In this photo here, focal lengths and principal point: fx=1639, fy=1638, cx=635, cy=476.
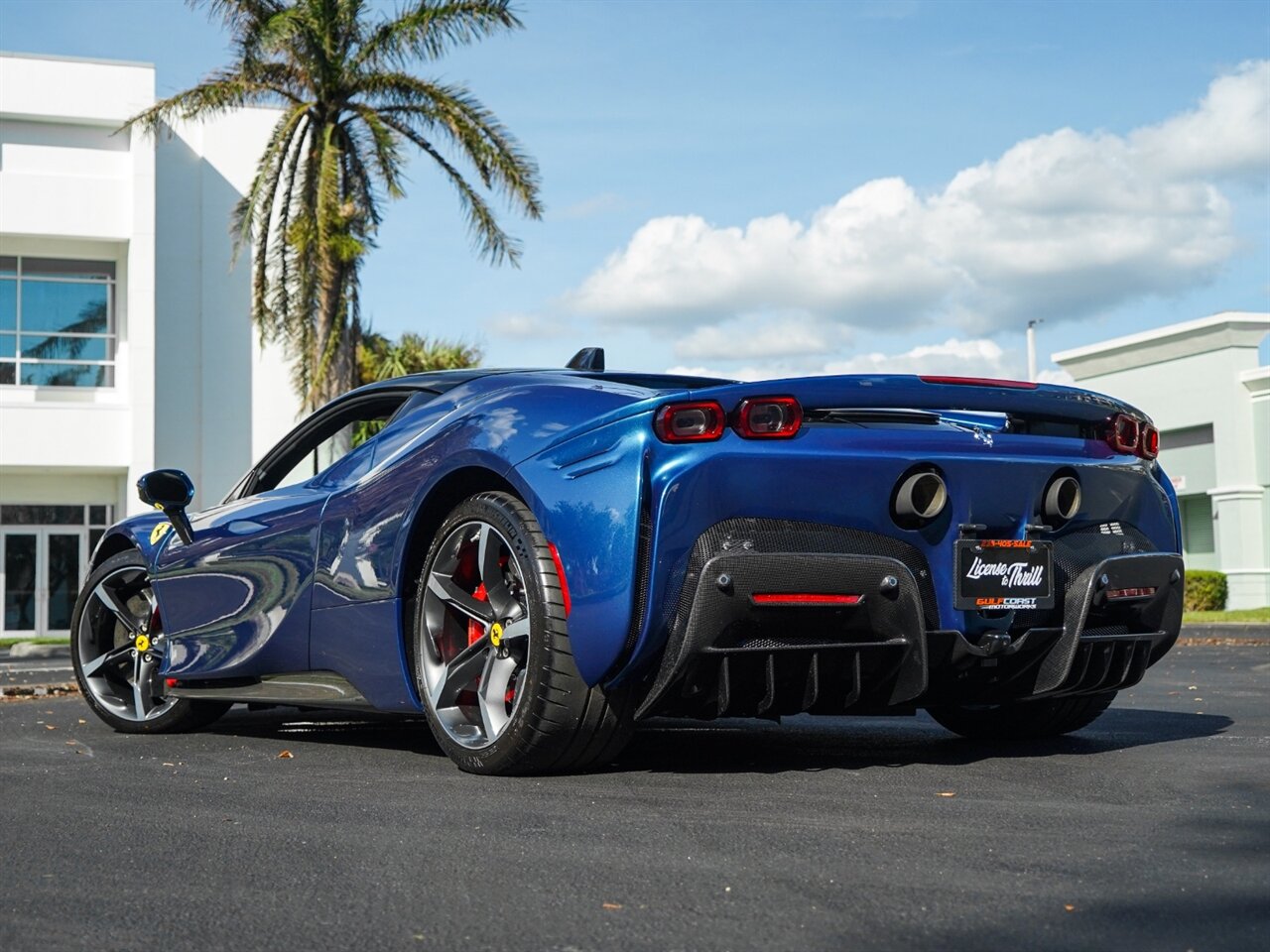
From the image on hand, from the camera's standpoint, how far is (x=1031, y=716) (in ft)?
18.3

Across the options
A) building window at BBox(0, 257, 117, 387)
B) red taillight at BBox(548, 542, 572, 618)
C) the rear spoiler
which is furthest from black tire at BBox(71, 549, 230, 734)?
building window at BBox(0, 257, 117, 387)

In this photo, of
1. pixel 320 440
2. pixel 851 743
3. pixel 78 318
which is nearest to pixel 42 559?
pixel 78 318

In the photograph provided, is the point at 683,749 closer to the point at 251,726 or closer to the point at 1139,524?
the point at 1139,524

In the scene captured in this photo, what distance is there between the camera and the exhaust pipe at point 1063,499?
4828mm

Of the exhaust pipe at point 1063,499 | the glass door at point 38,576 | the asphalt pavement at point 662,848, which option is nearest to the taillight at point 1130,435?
the exhaust pipe at point 1063,499

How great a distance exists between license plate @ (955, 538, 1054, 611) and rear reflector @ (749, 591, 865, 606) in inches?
16.2

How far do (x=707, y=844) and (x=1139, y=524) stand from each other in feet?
7.41

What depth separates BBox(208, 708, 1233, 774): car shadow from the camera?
5.03m

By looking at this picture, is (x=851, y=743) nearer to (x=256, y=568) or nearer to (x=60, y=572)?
(x=256, y=568)

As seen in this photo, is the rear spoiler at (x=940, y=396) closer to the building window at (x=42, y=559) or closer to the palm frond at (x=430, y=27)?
the palm frond at (x=430, y=27)

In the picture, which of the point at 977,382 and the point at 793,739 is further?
the point at 793,739

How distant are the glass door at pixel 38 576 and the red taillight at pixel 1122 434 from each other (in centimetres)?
2874

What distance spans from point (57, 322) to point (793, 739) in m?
28.6

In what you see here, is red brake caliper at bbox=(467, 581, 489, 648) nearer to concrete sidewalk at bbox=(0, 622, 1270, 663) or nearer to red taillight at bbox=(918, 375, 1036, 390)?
red taillight at bbox=(918, 375, 1036, 390)
